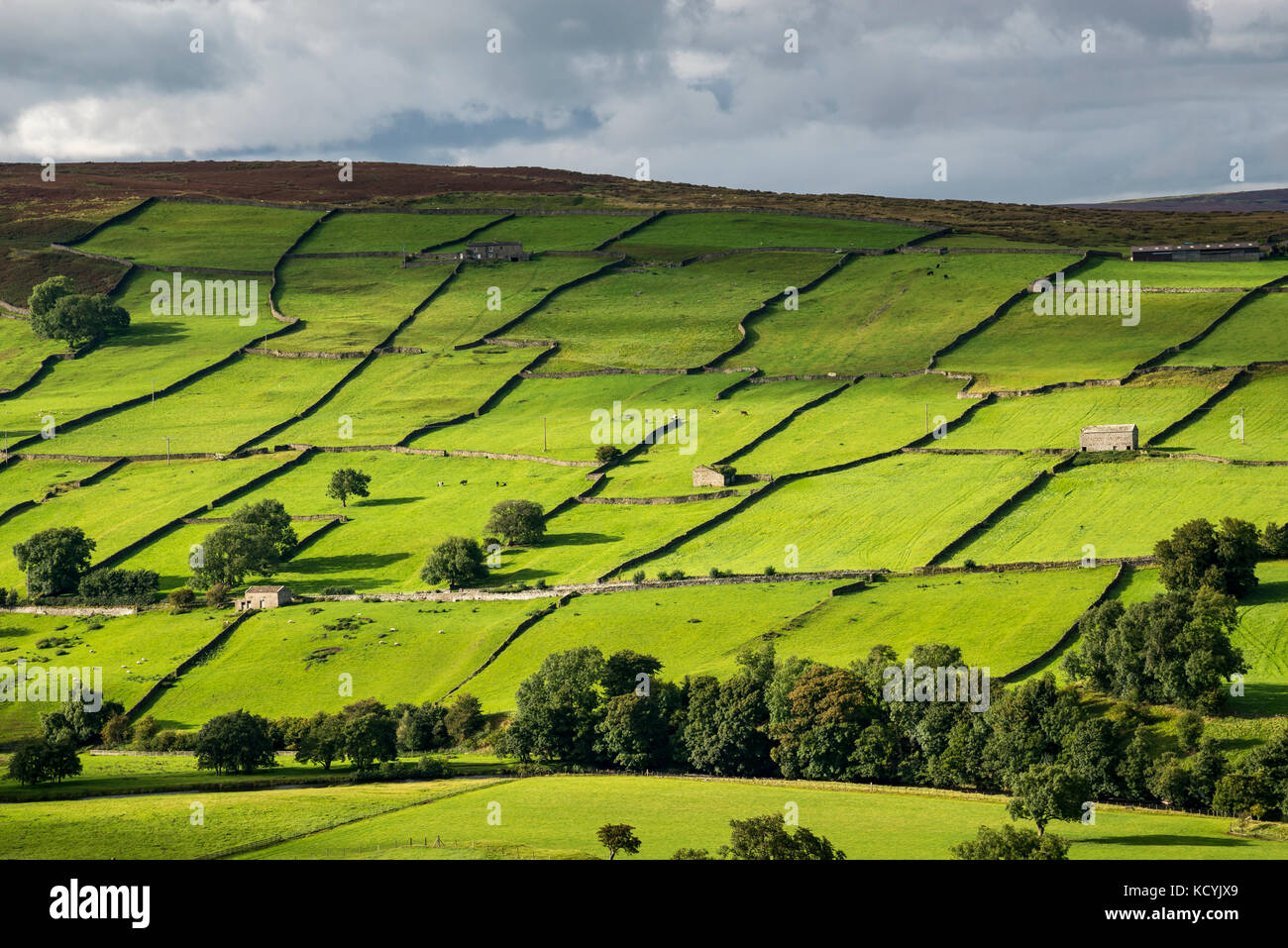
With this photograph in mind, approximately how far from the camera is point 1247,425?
138 m

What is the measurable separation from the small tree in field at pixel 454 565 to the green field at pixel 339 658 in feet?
12.2

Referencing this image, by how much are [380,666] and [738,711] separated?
32411 mm

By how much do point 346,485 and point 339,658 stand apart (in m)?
36.8

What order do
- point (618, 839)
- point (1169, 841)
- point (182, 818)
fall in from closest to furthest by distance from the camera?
point (618, 839) → point (1169, 841) → point (182, 818)

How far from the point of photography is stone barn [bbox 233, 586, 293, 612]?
124 m

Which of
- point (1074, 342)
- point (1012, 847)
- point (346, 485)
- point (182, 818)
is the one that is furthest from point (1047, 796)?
point (1074, 342)

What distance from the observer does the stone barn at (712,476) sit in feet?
457

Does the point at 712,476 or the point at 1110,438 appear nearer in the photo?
the point at 1110,438

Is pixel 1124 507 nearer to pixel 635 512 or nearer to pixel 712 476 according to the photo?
pixel 712 476

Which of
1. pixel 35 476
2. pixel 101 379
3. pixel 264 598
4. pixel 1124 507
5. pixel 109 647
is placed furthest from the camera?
pixel 101 379

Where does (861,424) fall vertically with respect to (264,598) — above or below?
above

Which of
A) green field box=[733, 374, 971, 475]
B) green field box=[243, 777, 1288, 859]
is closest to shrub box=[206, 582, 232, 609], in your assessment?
green field box=[243, 777, 1288, 859]

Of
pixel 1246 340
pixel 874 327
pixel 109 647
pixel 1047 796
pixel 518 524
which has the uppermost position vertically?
pixel 874 327
